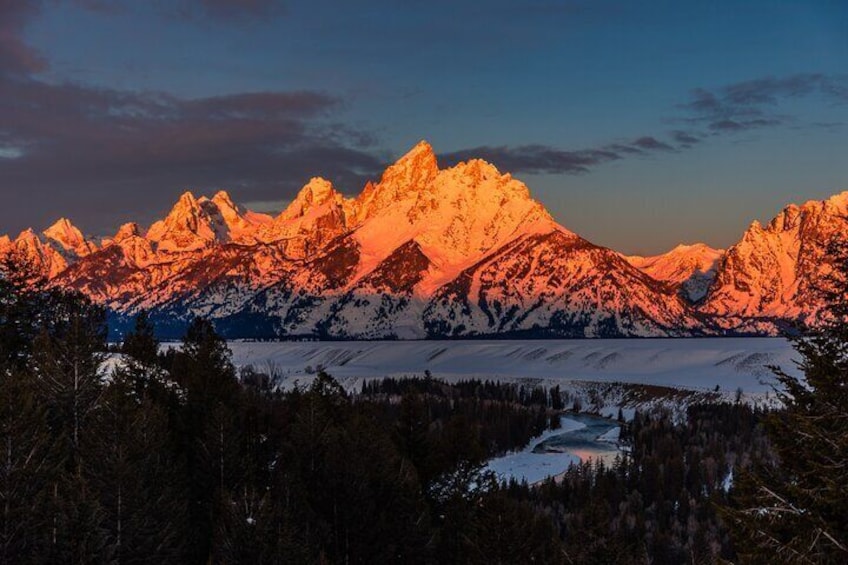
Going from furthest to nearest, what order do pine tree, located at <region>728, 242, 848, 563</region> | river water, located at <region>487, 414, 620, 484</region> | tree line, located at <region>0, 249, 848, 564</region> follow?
river water, located at <region>487, 414, 620, 484</region>, tree line, located at <region>0, 249, 848, 564</region>, pine tree, located at <region>728, 242, 848, 563</region>

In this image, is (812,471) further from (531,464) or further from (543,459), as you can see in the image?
(543,459)

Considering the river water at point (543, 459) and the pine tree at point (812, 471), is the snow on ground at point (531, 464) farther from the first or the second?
the pine tree at point (812, 471)

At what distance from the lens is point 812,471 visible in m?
20.8

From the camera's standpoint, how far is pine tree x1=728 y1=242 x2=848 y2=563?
67.5ft

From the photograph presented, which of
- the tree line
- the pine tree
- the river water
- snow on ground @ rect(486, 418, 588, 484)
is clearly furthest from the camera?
the river water

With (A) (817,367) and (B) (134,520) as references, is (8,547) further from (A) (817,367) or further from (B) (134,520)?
(A) (817,367)

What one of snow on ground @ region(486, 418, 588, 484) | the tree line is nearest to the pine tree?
the tree line

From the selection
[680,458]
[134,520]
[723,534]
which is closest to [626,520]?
[723,534]

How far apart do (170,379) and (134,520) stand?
115 ft

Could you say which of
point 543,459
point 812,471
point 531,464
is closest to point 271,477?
point 812,471

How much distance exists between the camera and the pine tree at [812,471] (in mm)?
20562

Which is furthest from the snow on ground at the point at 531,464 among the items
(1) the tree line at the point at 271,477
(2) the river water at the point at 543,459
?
(1) the tree line at the point at 271,477

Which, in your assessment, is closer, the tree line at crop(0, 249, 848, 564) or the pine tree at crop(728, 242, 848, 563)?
the pine tree at crop(728, 242, 848, 563)

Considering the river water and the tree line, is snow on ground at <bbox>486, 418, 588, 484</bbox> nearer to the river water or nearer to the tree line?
the river water
